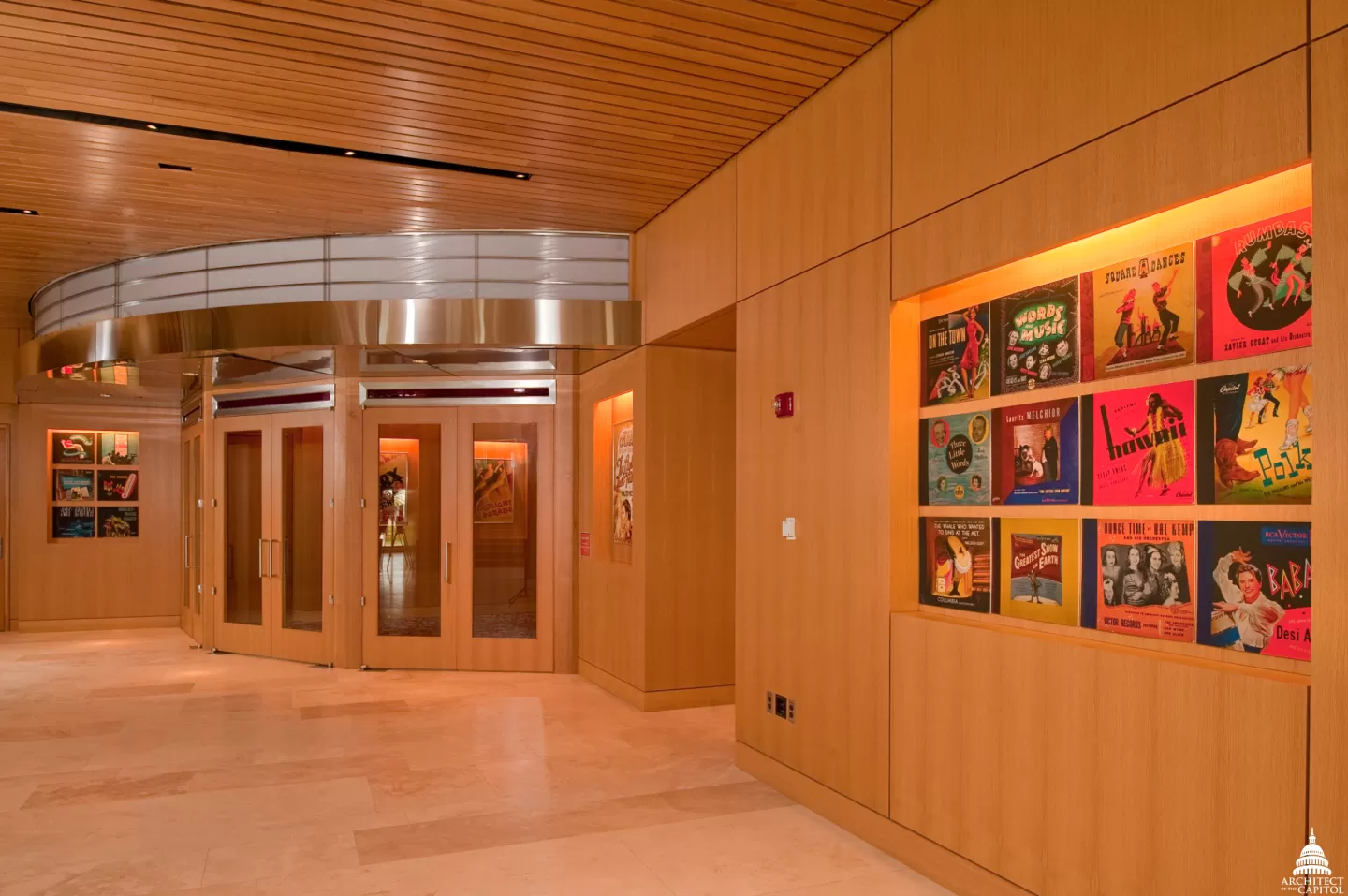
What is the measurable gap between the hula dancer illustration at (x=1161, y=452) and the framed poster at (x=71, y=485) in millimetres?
13530

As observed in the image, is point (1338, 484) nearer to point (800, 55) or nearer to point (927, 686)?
point (927, 686)

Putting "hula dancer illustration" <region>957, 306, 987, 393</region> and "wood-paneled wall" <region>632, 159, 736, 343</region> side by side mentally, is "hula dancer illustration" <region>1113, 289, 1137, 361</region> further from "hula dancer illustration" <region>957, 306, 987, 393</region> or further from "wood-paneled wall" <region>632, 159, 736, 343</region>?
"wood-paneled wall" <region>632, 159, 736, 343</region>

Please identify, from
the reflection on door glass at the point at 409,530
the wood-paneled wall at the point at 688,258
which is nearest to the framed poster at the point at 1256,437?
the wood-paneled wall at the point at 688,258

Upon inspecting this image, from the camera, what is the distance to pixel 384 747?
23.3ft

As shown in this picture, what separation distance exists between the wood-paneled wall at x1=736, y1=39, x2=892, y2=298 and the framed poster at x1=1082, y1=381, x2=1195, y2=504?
1.63 m

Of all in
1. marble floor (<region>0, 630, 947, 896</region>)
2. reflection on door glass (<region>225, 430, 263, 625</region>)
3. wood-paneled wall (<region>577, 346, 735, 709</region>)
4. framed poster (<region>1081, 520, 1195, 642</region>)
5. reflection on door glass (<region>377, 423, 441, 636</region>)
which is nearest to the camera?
framed poster (<region>1081, 520, 1195, 642</region>)

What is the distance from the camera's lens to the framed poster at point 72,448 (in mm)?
13305

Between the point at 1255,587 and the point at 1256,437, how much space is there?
1.70 feet

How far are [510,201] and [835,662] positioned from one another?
4617 millimetres

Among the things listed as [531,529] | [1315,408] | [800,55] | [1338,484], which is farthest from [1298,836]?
[531,529]

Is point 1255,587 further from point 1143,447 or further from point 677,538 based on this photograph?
point 677,538

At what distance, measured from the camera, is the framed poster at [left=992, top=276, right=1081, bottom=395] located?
4332 millimetres

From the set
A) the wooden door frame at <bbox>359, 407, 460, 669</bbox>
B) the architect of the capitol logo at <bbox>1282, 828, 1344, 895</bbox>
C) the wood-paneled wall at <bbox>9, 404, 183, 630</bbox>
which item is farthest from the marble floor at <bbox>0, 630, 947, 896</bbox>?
the wood-paneled wall at <bbox>9, 404, 183, 630</bbox>

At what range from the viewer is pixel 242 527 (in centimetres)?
1126
